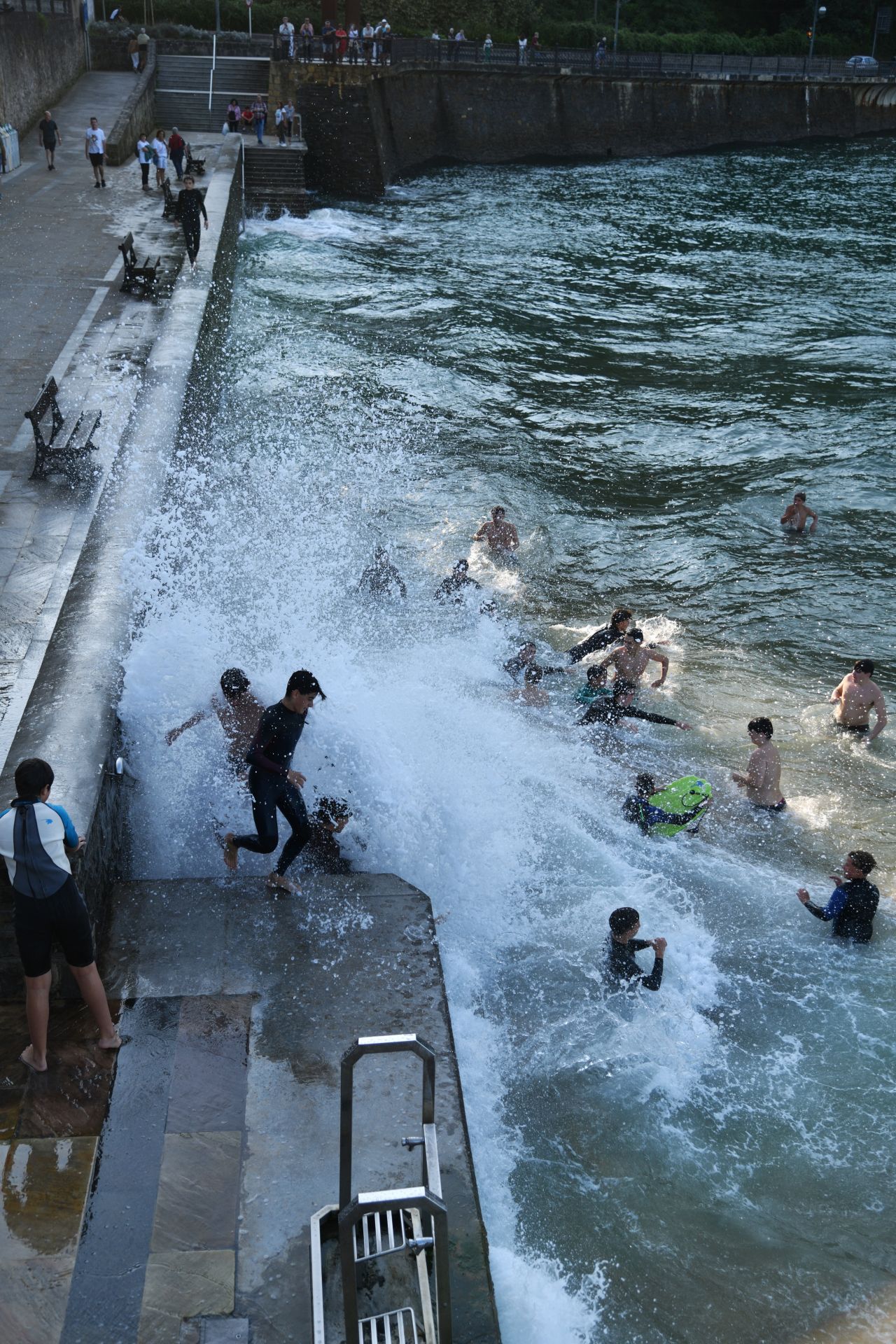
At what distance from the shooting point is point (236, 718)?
24.2ft

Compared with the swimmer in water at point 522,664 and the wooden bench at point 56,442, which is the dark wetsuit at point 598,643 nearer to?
the swimmer in water at point 522,664

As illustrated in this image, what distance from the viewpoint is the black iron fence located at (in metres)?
37.2

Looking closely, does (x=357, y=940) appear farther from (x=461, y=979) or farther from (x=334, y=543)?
(x=334, y=543)

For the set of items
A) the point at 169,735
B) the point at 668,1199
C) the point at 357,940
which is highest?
the point at 169,735

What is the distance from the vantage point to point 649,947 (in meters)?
6.94

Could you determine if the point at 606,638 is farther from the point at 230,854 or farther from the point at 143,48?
the point at 143,48

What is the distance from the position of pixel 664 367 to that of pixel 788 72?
38275mm

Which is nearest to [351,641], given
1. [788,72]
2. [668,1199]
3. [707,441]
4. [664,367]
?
[668,1199]

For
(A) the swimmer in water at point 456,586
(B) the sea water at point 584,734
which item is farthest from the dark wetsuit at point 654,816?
(A) the swimmer in water at point 456,586

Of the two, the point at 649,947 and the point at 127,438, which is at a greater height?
the point at 127,438

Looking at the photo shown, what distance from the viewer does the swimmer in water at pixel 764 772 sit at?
29.1 feet

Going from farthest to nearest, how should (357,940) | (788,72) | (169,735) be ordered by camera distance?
(788,72) → (169,735) → (357,940)

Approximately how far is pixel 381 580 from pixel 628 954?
5.69 m

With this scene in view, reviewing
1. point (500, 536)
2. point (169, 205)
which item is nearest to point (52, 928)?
point (500, 536)
